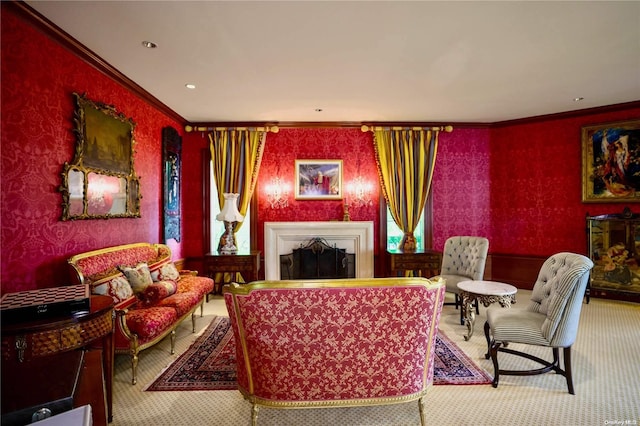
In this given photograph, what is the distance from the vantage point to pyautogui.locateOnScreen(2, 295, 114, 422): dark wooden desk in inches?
71.2

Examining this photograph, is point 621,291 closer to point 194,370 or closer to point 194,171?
point 194,370

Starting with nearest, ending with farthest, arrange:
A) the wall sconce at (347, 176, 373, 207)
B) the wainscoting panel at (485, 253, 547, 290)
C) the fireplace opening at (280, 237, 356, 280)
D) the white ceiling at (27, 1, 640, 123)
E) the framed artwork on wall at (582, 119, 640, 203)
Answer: the white ceiling at (27, 1, 640, 123) → the framed artwork on wall at (582, 119, 640, 203) → the wainscoting panel at (485, 253, 547, 290) → the fireplace opening at (280, 237, 356, 280) → the wall sconce at (347, 176, 373, 207)

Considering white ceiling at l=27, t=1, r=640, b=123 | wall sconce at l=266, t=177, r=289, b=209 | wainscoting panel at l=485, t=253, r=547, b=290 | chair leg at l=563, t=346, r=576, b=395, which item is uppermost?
white ceiling at l=27, t=1, r=640, b=123

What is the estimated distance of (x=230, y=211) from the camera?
5.34 metres

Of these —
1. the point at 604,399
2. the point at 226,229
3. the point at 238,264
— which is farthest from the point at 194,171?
the point at 604,399

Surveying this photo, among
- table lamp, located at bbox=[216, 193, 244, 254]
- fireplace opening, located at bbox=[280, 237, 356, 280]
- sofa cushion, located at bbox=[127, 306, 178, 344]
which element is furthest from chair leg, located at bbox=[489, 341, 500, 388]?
table lamp, located at bbox=[216, 193, 244, 254]

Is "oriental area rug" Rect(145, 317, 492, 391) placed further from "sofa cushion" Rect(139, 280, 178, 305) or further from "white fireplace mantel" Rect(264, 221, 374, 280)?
"white fireplace mantel" Rect(264, 221, 374, 280)

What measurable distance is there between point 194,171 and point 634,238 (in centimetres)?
693

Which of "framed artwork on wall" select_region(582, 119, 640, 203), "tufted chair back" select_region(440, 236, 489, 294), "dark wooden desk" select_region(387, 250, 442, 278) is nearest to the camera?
"tufted chair back" select_region(440, 236, 489, 294)

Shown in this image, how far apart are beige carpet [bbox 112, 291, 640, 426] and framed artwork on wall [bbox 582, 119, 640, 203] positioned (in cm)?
291

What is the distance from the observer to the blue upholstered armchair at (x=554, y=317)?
2.44 meters

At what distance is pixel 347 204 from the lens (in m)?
5.89

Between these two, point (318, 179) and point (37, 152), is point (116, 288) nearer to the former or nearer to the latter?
point (37, 152)

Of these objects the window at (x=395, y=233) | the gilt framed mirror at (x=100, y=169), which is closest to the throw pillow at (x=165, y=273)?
the gilt framed mirror at (x=100, y=169)
